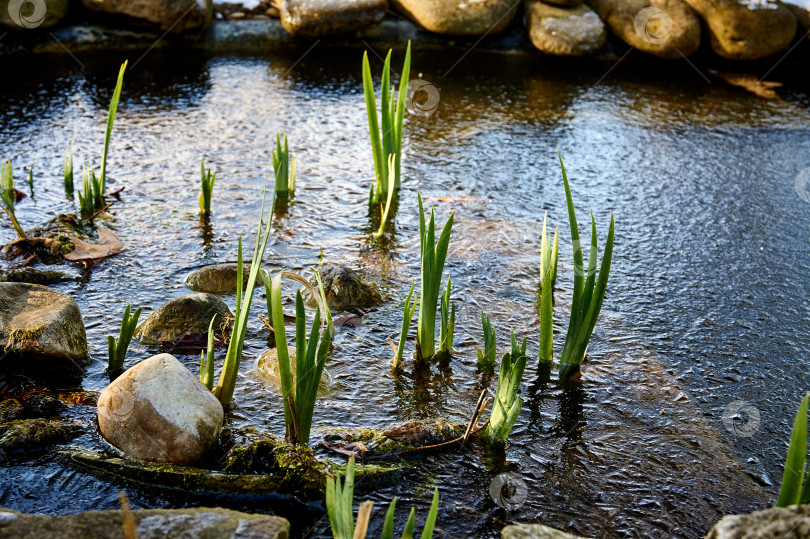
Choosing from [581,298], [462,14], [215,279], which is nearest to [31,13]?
[462,14]

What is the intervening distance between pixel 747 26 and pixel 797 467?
7.31 metres

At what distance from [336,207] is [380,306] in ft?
4.10

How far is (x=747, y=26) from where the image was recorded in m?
7.73

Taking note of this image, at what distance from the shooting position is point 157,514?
66.5 inches

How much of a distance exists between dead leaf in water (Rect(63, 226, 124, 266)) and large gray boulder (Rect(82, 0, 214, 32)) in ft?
14.5

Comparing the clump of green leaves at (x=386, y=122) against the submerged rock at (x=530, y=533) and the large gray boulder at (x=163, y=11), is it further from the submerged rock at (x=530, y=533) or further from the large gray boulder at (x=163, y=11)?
the large gray boulder at (x=163, y=11)

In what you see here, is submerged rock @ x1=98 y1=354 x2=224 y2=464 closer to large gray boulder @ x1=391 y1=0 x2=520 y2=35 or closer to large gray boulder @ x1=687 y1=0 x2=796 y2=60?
large gray boulder @ x1=391 y1=0 x2=520 y2=35

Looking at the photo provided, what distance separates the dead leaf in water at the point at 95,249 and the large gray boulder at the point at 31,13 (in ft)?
14.9

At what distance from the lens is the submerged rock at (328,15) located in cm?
773

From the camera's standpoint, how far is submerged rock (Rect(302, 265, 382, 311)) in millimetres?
3396

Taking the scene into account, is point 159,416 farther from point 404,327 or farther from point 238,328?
point 404,327

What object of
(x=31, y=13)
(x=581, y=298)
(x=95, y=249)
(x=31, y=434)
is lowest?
(x=31, y=434)

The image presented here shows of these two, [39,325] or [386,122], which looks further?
[386,122]

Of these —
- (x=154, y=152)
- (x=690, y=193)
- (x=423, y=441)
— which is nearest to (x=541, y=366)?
(x=423, y=441)
